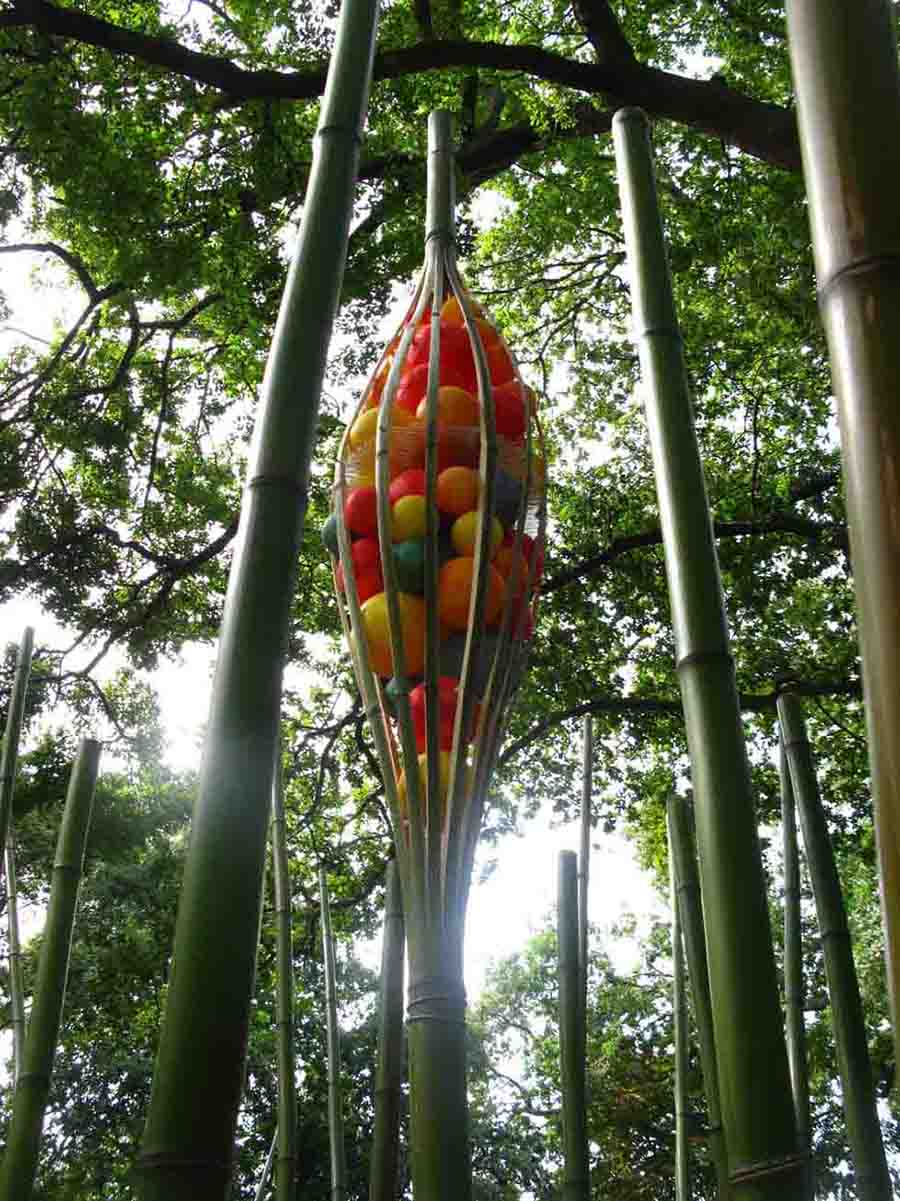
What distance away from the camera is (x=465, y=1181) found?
3.10 ft

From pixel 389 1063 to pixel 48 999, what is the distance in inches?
19.3

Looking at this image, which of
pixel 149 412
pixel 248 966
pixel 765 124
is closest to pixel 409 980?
pixel 248 966

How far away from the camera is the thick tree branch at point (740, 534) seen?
16.3 ft

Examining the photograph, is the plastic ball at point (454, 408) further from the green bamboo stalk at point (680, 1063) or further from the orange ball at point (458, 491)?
the green bamboo stalk at point (680, 1063)

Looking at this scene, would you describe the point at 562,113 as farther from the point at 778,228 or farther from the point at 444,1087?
the point at 444,1087

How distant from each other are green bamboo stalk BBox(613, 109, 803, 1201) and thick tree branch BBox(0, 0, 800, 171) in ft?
7.40

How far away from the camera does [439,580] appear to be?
120 centimetres

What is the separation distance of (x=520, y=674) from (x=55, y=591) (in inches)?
139

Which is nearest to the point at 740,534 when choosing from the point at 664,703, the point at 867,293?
the point at 664,703

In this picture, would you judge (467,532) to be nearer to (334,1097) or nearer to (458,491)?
(458,491)

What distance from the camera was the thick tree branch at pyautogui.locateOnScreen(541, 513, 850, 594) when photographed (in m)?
4.96

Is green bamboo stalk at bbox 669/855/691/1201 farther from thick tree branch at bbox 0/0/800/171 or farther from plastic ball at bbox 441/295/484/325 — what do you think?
thick tree branch at bbox 0/0/800/171

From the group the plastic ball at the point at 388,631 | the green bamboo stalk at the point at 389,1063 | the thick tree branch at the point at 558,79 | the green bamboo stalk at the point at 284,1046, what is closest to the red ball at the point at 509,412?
the plastic ball at the point at 388,631

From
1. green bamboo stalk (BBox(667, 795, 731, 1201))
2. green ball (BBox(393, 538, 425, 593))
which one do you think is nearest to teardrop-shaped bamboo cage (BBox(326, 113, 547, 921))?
green ball (BBox(393, 538, 425, 593))
